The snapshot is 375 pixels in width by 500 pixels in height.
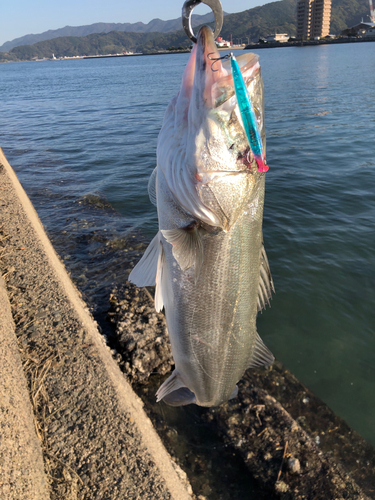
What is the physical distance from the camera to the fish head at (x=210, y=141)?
1989mm

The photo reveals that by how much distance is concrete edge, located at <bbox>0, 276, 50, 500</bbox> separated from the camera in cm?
241

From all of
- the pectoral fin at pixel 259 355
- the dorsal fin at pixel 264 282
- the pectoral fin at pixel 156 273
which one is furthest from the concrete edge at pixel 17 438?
the dorsal fin at pixel 264 282

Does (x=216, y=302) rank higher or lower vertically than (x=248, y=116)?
lower

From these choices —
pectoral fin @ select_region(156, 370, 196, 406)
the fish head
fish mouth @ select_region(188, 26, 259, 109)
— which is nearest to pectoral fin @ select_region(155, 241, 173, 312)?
the fish head

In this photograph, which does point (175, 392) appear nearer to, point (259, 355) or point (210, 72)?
point (259, 355)

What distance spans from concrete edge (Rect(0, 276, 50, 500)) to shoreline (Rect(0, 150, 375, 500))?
86mm

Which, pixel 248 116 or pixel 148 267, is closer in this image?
pixel 248 116

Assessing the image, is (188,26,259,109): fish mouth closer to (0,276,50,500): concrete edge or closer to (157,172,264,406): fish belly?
(157,172,264,406): fish belly

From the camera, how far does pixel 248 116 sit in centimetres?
197

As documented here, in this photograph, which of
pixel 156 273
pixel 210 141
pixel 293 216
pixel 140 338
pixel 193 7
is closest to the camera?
pixel 193 7

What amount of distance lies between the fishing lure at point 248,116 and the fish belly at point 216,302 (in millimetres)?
266

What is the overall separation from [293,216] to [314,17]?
185 meters

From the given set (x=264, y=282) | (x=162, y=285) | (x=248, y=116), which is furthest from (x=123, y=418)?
(x=248, y=116)

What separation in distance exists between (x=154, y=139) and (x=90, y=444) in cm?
1531
